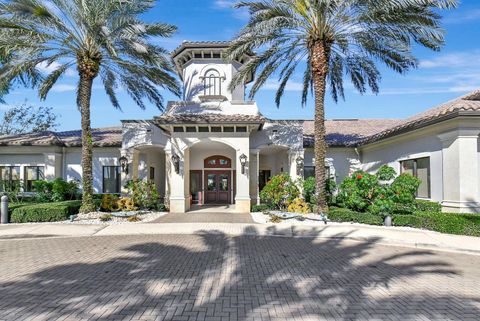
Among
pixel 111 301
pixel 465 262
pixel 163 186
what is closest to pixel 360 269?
pixel 465 262

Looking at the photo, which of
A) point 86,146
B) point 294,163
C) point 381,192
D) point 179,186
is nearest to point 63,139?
point 86,146

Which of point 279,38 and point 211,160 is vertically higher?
point 279,38

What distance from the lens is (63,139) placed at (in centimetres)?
2339

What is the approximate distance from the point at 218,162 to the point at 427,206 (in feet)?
41.3

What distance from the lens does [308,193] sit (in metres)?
18.5

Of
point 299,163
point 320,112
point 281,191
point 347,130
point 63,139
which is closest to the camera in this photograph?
point 320,112

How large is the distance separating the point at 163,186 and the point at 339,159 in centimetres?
1251

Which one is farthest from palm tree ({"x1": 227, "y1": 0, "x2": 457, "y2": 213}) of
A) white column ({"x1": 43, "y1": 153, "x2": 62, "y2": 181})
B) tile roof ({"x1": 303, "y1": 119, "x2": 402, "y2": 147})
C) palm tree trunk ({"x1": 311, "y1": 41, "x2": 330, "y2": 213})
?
white column ({"x1": 43, "y1": 153, "x2": 62, "y2": 181})

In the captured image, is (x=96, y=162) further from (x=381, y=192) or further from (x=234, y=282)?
(x=234, y=282)

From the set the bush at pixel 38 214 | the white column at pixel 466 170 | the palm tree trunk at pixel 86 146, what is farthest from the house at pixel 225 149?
Result: the bush at pixel 38 214

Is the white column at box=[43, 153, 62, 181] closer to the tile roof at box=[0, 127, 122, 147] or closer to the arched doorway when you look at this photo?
the tile roof at box=[0, 127, 122, 147]

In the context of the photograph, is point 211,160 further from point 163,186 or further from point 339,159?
point 339,159

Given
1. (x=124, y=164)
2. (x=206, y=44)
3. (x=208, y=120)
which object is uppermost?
(x=206, y=44)

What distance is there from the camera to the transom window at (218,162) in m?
22.1
